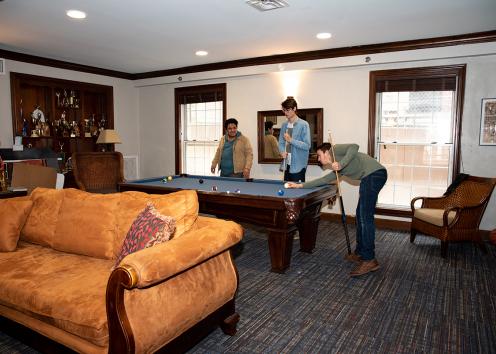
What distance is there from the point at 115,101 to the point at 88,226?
5.11 meters

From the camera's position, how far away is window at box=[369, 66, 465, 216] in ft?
15.6

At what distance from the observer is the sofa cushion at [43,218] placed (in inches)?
108

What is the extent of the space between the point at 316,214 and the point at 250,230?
4.37ft

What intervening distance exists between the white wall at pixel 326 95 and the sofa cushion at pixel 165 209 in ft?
11.8

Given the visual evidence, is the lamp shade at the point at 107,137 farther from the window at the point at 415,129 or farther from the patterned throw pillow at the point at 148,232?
the patterned throw pillow at the point at 148,232

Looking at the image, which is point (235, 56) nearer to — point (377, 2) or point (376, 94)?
point (376, 94)

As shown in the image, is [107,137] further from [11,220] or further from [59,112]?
[11,220]

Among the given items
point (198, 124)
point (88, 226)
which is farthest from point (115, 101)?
point (88, 226)

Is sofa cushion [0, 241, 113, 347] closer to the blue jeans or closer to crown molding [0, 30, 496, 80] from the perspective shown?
the blue jeans

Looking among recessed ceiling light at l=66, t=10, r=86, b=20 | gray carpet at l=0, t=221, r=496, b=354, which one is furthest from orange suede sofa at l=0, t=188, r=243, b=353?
recessed ceiling light at l=66, t=10, r=86, b=20

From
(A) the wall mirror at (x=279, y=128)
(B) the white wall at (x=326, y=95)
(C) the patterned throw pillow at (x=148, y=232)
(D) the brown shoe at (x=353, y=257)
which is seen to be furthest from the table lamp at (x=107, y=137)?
(C) the patterned throw pillow at (x=148, y=232)

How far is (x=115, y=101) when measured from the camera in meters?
7.11

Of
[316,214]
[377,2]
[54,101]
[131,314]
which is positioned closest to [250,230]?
[316,214]

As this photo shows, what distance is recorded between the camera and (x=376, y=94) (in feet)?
16.9
